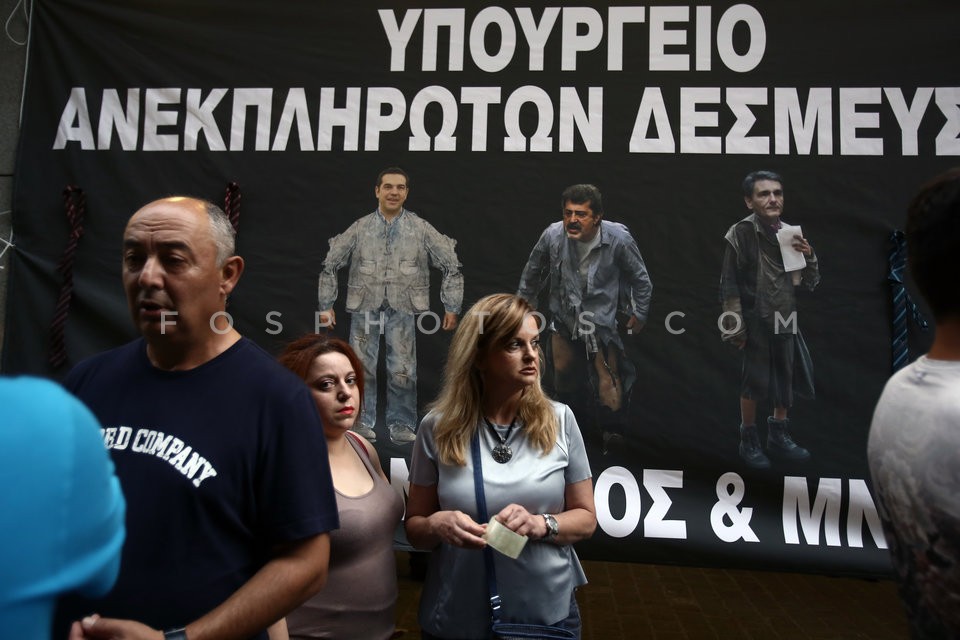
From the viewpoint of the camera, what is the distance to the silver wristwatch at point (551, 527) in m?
2.23

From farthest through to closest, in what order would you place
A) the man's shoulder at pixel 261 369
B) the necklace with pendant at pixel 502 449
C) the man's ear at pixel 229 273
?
the necklace with pendant at pixel 502 449 → the man's ear at pixel 229 273 → the man's shoulder at pixel 261 369

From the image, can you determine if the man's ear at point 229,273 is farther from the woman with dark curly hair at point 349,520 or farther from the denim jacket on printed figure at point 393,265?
the denim jacket on printed figure at point 393,265

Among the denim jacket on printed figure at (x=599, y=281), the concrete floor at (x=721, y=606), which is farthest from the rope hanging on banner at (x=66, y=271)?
the concrete floor at (x=721, y=606)

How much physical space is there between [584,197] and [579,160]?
170 mm

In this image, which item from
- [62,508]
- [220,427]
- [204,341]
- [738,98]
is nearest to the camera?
[62,508]

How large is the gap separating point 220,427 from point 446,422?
1.02 metres

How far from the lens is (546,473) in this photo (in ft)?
7.66

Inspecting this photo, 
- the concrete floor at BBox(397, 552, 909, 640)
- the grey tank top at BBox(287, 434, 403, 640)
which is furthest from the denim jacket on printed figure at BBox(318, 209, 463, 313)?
the concrete floor at BBox(397, 552, 909, 640)

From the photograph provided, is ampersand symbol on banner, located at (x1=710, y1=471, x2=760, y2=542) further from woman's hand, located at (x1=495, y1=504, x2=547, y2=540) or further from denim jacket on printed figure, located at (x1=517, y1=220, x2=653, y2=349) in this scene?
woman's hand, located at (x1=495, y1=504, x2=547, y2=540)

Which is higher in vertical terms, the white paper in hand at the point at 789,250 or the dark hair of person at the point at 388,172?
the dark hair of person at the point at 388,172

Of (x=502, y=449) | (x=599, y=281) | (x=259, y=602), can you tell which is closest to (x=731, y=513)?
(x=599, y=281)

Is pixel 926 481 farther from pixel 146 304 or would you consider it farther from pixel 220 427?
pixel 146 304

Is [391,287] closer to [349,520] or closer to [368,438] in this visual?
[368,438]

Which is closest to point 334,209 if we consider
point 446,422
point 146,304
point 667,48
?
point 446,422
